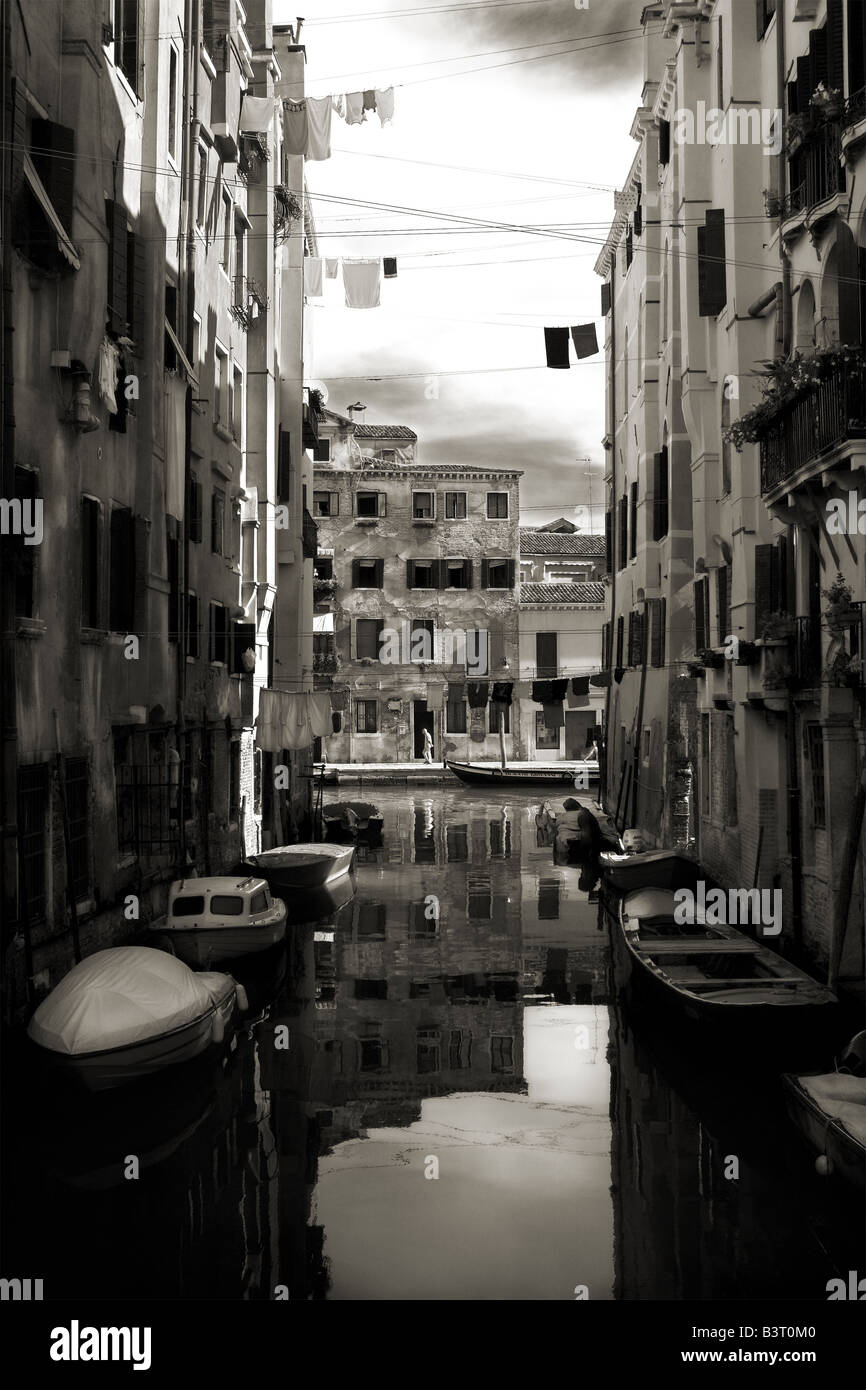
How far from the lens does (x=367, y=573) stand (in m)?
56.9

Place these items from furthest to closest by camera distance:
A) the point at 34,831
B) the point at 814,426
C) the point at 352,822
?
the point at 352,822 → the point at 814,426 → the point at 34,831

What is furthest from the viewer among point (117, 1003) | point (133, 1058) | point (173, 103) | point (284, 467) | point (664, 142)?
point (284, 467)

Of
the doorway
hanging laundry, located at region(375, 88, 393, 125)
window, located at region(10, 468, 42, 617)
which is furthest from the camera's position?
the doorway

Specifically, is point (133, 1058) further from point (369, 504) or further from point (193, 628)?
point (369, 504)

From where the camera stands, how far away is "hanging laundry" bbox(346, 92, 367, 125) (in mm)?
19844

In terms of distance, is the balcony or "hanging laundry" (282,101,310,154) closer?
the balcony

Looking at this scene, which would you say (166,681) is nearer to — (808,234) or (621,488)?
(808,234)

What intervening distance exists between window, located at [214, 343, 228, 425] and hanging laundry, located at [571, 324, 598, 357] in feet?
23.1

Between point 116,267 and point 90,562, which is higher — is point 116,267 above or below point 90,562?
above

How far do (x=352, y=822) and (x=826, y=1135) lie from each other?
24.3m

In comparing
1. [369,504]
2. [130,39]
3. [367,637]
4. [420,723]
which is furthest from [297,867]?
[369,504]

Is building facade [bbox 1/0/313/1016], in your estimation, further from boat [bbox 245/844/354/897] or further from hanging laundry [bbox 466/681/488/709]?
hanging laundry [bbox 466/681/488/709]

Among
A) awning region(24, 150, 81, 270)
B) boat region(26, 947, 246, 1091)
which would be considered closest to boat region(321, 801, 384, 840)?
boat region(26, 947, 246, 1091)

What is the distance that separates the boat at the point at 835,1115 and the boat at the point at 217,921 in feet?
27.7
